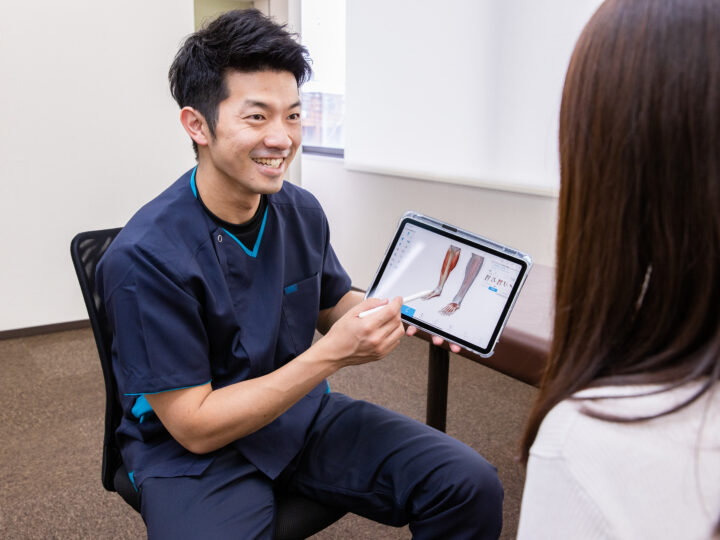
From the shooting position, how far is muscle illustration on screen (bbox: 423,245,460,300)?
106 cm

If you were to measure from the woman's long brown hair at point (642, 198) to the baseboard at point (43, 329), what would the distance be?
296 cm

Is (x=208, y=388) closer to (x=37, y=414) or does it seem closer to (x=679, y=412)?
(x=679, y=412)

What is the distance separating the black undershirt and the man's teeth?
0.31 ft

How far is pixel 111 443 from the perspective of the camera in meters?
1.08

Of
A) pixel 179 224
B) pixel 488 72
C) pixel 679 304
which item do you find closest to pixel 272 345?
pixel 179 224

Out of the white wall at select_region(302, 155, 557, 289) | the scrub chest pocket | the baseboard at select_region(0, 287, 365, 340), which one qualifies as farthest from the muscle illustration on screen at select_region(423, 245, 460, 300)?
the baseboard at select_region(0, 287, 365, 340)

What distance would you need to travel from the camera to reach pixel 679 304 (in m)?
0.49

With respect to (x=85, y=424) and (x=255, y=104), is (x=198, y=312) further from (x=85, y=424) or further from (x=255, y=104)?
(x=85, y=424)

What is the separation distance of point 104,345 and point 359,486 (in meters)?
0.51

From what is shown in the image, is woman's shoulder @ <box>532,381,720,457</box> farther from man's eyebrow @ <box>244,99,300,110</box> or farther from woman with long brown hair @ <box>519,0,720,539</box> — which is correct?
man's eyebrow @ <box>244,99,300,110</box>

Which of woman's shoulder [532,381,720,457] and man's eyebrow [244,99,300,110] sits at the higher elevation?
man's eyebrow [244,99,300,110]

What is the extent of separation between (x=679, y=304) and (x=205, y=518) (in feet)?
2.28

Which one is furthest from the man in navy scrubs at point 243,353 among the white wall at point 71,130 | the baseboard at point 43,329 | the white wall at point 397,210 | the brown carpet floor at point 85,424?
the baseboard at point 43,329

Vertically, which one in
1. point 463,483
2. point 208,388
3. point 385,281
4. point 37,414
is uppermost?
point 385,281
